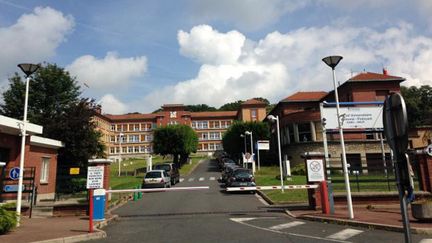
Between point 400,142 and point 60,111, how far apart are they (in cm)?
3880

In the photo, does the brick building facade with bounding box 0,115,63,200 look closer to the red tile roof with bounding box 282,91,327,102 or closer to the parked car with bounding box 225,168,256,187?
the parked car with bounding box 225,168,256,187

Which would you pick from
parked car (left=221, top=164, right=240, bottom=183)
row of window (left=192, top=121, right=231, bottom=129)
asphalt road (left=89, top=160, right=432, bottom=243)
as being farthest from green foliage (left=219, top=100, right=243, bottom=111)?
asphalt road (left=89, top=160, right=432, bottom=243)

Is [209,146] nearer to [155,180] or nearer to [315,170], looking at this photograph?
[155,180]

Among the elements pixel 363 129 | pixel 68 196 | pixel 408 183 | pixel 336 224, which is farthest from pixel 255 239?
pixel 363 129

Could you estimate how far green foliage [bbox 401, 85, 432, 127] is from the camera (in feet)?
227

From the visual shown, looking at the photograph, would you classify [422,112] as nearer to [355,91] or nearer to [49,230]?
[355,91]

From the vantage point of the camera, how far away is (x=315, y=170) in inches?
604

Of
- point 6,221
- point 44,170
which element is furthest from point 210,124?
point 6,221

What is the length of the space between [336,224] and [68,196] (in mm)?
12270

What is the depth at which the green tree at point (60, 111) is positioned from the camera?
93.2 ft

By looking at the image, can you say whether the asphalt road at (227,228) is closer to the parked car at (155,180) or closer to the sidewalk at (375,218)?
the sidewalk at (375,218)

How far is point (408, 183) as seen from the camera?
4555 mm

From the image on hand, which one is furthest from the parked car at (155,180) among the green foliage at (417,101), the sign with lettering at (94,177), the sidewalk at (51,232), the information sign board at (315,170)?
the green foliage at (417,101)

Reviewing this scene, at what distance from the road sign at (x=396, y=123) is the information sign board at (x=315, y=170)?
34.8 feet
